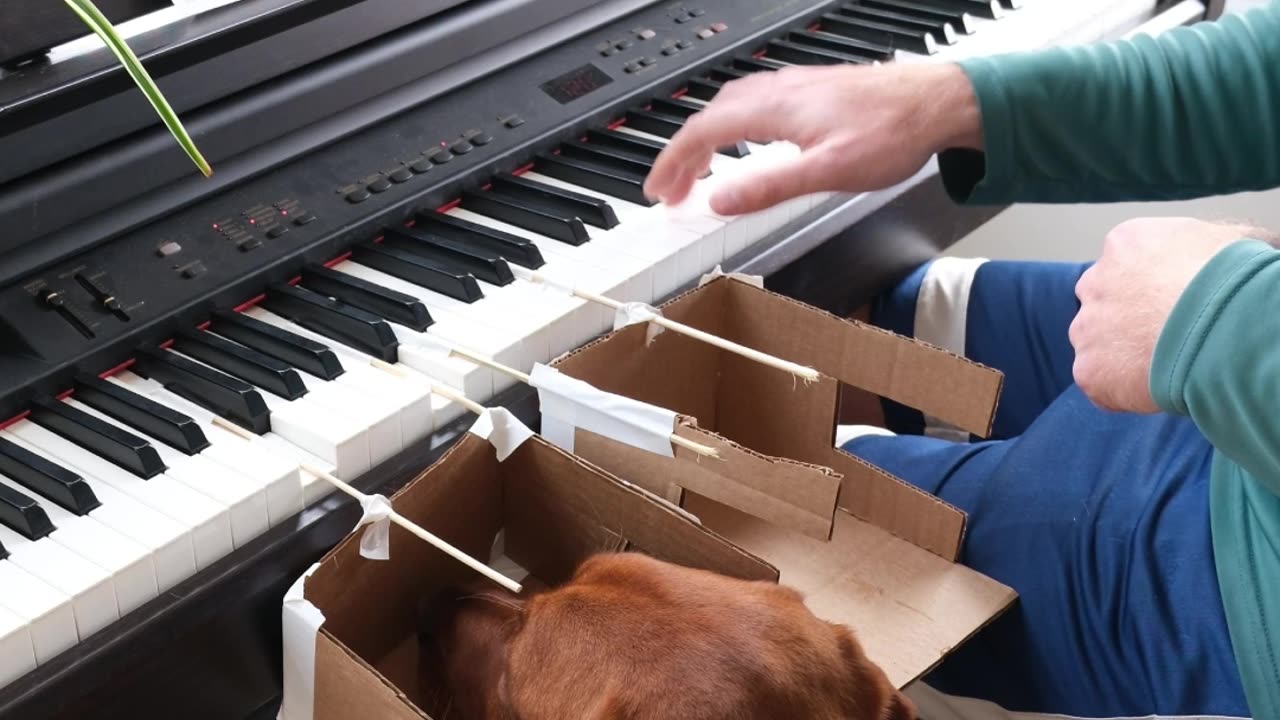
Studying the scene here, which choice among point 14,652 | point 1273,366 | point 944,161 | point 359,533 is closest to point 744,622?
point 359,533

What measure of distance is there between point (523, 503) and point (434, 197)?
1.41ft

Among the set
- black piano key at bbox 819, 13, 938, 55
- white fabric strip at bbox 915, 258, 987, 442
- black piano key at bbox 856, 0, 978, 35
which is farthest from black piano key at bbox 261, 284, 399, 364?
black piano key at bbox 856, 0, 978, 35

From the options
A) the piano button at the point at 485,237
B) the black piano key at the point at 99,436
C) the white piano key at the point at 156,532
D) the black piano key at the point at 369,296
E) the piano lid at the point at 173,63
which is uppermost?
the piano lid at the point at 173,63

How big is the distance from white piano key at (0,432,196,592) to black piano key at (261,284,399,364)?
304 mm

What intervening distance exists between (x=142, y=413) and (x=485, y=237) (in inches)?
17.9

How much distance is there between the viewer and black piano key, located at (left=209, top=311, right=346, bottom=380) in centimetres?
137

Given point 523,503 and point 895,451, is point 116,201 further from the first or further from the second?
point 895,451

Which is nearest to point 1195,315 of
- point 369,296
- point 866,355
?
point 866,355

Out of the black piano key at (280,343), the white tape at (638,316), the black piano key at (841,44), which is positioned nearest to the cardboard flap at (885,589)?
the white tape at (638,316)

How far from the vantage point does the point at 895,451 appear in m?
1.67

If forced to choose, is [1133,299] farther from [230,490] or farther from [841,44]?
[841,44]

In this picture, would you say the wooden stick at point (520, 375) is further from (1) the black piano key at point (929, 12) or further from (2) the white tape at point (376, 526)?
(1) the black piano key at point (929, 12)

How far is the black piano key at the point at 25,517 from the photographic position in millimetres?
1145

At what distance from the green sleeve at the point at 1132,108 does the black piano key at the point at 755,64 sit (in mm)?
459
